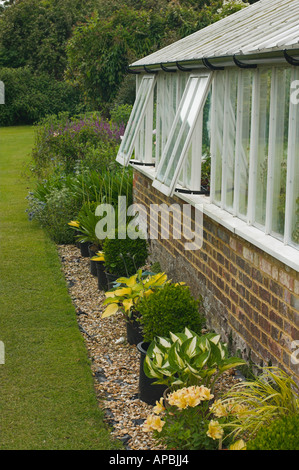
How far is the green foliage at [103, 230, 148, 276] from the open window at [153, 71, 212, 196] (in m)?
1.16

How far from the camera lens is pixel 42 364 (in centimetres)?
586

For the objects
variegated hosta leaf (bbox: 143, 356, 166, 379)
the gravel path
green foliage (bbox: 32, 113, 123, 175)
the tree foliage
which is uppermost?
the tree foliage

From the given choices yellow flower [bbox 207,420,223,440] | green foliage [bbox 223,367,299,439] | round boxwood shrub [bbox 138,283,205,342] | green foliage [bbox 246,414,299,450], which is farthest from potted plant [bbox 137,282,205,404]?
green foliage [bbox 246,414,299,450]

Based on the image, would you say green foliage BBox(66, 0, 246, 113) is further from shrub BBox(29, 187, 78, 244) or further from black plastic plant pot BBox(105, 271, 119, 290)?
black plastic plant pot BBox(105, 271, 119, 290)

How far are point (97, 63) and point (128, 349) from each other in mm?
16276

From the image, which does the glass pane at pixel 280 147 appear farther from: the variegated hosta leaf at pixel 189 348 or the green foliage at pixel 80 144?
the green foliage at pixel 80 144

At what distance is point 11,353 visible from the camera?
6133 millimetres

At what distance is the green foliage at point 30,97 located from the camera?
32.2 metres

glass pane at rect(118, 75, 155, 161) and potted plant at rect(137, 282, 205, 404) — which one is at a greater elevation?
glass pane at rect(118, 75, 155, 161)

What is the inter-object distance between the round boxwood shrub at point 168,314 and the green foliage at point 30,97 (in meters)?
27.7

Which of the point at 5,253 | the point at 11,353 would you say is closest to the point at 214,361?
the point at 11,353

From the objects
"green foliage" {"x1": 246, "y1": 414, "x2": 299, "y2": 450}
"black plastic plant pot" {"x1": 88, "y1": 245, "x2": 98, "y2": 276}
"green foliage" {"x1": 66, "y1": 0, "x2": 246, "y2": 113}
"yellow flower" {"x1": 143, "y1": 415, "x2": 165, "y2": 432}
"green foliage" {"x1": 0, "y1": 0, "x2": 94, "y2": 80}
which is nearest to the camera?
"green foliage" {"x1": 246, "y1": 414, "x2": 299, "y2": 450}

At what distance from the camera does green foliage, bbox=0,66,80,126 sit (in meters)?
32.2
